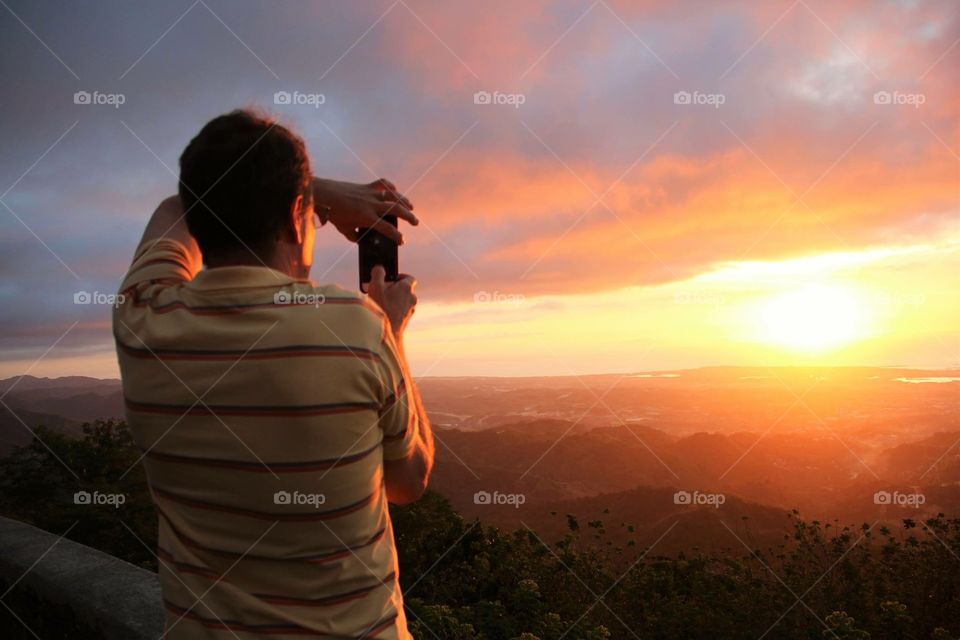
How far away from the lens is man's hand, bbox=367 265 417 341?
1359mm

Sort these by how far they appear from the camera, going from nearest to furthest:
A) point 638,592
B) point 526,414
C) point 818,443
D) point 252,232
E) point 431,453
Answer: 1. point 252,232
2. point 431,453
3. point 638,592
4. point 818,443
5. point 526,414

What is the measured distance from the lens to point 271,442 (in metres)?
1.10

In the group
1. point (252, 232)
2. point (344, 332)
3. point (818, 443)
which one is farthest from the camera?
point (818, 443)

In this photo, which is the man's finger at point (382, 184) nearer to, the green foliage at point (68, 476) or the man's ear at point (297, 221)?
the man's ear at point (297, 221)

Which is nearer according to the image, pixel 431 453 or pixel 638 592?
pixel 431 453

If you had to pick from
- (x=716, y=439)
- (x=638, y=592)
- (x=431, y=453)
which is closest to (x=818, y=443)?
(x=716, y=439)

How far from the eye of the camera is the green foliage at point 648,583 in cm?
374

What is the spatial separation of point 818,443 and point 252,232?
470 inches

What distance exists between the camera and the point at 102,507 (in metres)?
5.63

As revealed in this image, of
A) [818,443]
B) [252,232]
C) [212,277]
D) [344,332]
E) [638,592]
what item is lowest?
[638,592]

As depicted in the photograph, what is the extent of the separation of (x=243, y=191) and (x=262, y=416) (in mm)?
436

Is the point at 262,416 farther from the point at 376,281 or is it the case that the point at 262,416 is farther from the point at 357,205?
the point at 357,205

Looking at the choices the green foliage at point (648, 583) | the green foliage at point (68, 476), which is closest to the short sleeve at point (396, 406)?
the green foliage at point (648, 583)

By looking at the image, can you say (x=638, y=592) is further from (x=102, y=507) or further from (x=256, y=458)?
(x=102, y=507)
